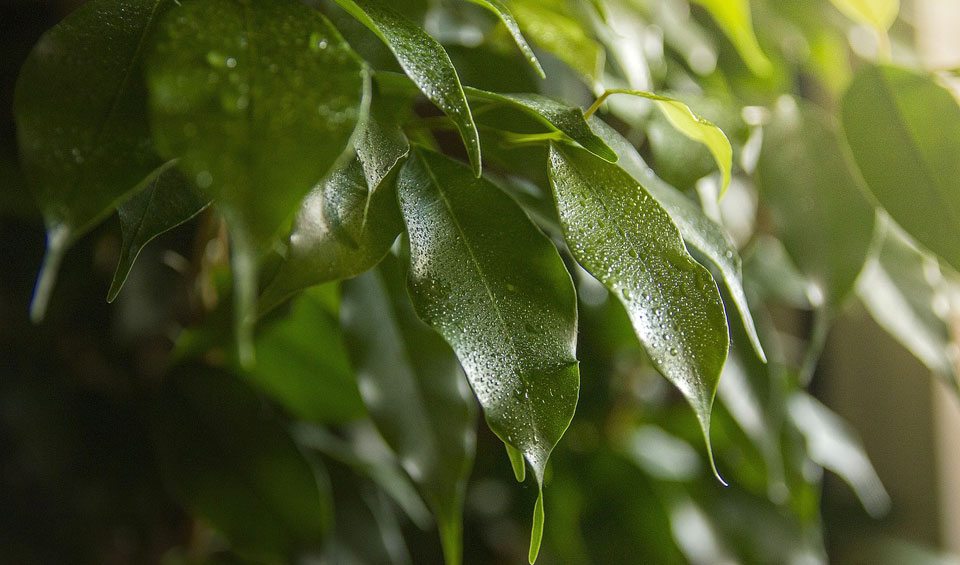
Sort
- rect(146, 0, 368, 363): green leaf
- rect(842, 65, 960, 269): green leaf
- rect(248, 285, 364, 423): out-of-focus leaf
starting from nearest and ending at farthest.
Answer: rect(146, 0, 368, 363): green leaf < rect(842, 65, 960, 269): green leaf < rect(248, 285, 364, 423): out-of-focus leaf

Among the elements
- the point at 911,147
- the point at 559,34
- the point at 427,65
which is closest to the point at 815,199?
the point at 911,147

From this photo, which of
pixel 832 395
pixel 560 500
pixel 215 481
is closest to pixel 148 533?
pixel 215 481

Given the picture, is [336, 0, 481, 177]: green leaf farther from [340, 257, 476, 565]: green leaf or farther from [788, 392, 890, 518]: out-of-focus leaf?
[788, 392, 890, 518]: out-of-focus leaf

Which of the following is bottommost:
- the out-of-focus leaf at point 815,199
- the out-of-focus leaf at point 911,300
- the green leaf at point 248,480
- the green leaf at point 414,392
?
the green leaf at point 248,480

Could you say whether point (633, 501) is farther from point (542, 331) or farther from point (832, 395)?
point (832, 395)

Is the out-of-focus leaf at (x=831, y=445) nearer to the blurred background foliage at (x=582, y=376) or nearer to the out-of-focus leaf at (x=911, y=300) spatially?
the blurred background foliage at (x=582, y=376)

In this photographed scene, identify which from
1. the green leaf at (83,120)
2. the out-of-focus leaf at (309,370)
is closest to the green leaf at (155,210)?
the green leaf at (83,120)

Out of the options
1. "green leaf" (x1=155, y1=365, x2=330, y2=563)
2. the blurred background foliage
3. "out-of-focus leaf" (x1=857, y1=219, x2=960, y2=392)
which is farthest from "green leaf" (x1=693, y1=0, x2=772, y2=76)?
"green leaf" (x1=155, y1=365, x2=330, y2=563)
